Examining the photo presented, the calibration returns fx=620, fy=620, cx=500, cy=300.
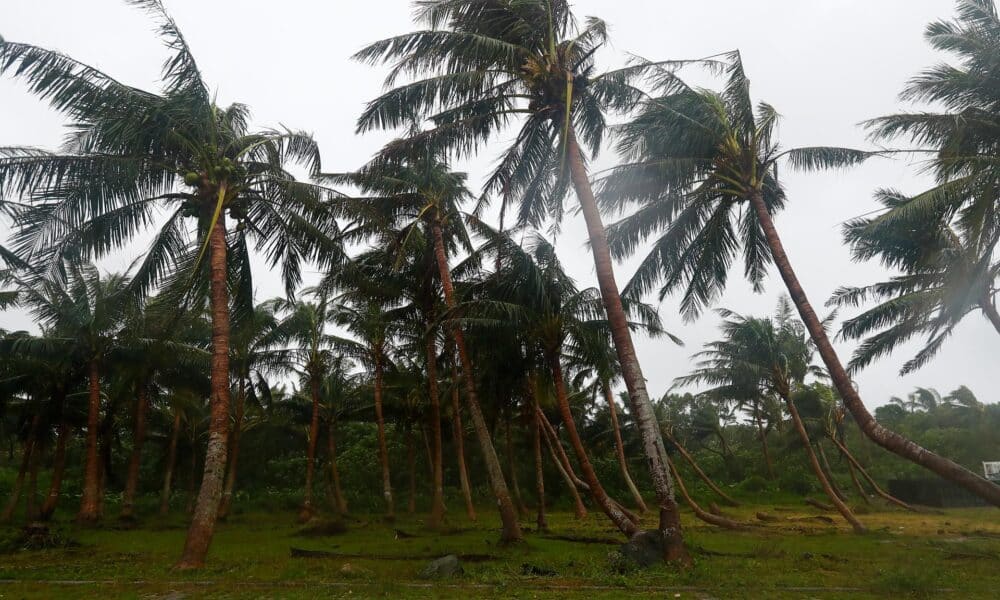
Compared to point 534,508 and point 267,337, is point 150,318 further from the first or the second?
point 534,508

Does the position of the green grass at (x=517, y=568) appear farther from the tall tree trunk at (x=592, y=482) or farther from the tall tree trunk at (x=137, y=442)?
the tall tree trunk at (x=137, y=442)

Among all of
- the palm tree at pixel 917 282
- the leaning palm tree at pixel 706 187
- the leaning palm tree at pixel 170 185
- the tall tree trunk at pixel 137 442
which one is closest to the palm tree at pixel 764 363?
the palm tree at pixel 917 282

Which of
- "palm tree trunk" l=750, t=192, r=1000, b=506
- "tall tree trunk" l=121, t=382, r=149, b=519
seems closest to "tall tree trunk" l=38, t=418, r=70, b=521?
"tall tree trunk" l=121, t=382, r=149, b=519

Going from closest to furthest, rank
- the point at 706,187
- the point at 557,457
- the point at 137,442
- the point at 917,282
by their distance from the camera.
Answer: the point at 706,187
the point at 917,282
the point at 557,457
the point at 137,442

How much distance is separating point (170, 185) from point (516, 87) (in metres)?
6.76

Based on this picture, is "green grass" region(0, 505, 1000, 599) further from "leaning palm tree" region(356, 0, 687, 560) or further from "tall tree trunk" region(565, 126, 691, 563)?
"leaning palm tree" region(356, 0, 687, 560)

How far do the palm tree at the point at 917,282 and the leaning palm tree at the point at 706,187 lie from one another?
2.00 meters

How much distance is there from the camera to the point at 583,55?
38.4ft

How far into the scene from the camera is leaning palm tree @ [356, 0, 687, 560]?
11203 millimetres

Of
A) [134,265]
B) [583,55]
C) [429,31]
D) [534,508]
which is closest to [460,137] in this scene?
[429,31]

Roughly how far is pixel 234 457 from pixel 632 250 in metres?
18.0

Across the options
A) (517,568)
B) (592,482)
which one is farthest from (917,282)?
(517,568)

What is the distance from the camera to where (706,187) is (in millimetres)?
12320

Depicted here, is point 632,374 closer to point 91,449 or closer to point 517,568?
point 517,568
